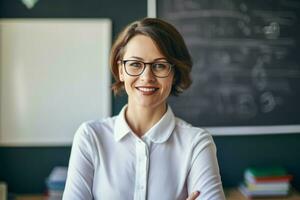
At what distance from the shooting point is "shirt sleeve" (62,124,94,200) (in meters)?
1.16

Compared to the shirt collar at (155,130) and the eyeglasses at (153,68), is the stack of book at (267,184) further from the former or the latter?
the eyeglasses at (153,68)

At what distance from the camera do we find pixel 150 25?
3.82 ft

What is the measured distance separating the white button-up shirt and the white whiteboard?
125cm

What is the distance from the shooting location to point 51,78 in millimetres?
2445

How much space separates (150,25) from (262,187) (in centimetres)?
164

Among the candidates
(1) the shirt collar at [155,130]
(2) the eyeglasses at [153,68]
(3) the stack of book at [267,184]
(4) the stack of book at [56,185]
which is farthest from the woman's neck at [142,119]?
(3) the stack of book at [267,184]

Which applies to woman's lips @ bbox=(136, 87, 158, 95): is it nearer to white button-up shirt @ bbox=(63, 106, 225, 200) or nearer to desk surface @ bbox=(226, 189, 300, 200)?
white button-up shirt @ bbox=(63, 106, 225, 200)

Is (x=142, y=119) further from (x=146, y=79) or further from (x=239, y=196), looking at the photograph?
(x=239, y=196)

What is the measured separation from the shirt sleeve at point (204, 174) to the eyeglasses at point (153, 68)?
0.75 feet

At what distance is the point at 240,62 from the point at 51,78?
3.94 feet

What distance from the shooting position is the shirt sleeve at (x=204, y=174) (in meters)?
1.17

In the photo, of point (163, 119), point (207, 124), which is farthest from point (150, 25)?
point (207, 124)

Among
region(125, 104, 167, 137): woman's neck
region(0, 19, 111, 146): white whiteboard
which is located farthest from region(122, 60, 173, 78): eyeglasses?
region(0, 19, 111, 146): white whiteboard

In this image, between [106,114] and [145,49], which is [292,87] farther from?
[145,49]
